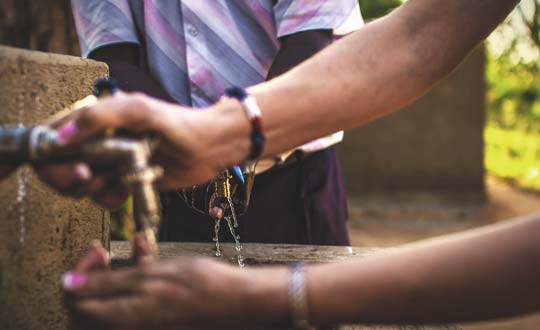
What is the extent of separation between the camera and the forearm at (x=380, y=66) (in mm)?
1517

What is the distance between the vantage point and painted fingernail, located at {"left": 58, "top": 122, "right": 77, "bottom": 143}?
1135 millimetres

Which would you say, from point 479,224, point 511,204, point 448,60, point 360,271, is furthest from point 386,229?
point 360,271

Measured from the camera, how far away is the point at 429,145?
761 centimetres

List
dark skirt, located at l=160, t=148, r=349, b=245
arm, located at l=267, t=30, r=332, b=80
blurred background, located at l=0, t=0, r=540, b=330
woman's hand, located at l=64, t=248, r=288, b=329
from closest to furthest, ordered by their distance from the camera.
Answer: woman's hand, located at l=64, t=248, r=288, b=329 < arm, located at l=267, t=30, r=332, b=80 < dark skirt, located at l=160, t=148, r=349, b=245 < blurred background, located at l=0, t=0, r=540, b=330

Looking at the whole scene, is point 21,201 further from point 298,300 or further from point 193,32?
point 298,300

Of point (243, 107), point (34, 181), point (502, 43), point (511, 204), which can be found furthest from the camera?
point (502, 43)

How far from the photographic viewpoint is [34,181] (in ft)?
5.34

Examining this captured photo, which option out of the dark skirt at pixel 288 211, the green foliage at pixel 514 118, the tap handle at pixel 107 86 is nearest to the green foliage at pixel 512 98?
the green foliage at pixel 514 118

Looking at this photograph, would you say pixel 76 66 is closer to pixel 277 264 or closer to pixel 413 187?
pixel 277 264

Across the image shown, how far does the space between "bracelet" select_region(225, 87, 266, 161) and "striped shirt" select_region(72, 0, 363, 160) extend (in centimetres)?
55

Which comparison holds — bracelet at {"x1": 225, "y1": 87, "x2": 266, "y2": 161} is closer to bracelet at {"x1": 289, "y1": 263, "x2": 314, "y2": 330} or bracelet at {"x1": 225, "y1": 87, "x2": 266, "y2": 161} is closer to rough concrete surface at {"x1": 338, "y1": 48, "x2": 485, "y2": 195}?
bracelet at {"x1": 289, "y1": 263, "x2": 314, "y2": 330}

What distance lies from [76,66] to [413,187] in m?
6.38

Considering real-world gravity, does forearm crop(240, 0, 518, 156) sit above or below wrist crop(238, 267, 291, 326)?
above

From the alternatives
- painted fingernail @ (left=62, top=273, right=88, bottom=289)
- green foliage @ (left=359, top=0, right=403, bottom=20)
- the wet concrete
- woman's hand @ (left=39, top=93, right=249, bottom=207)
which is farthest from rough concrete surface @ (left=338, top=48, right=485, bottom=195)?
painted fingernail @ (left=62, top=273, right=88, bottom=289)
